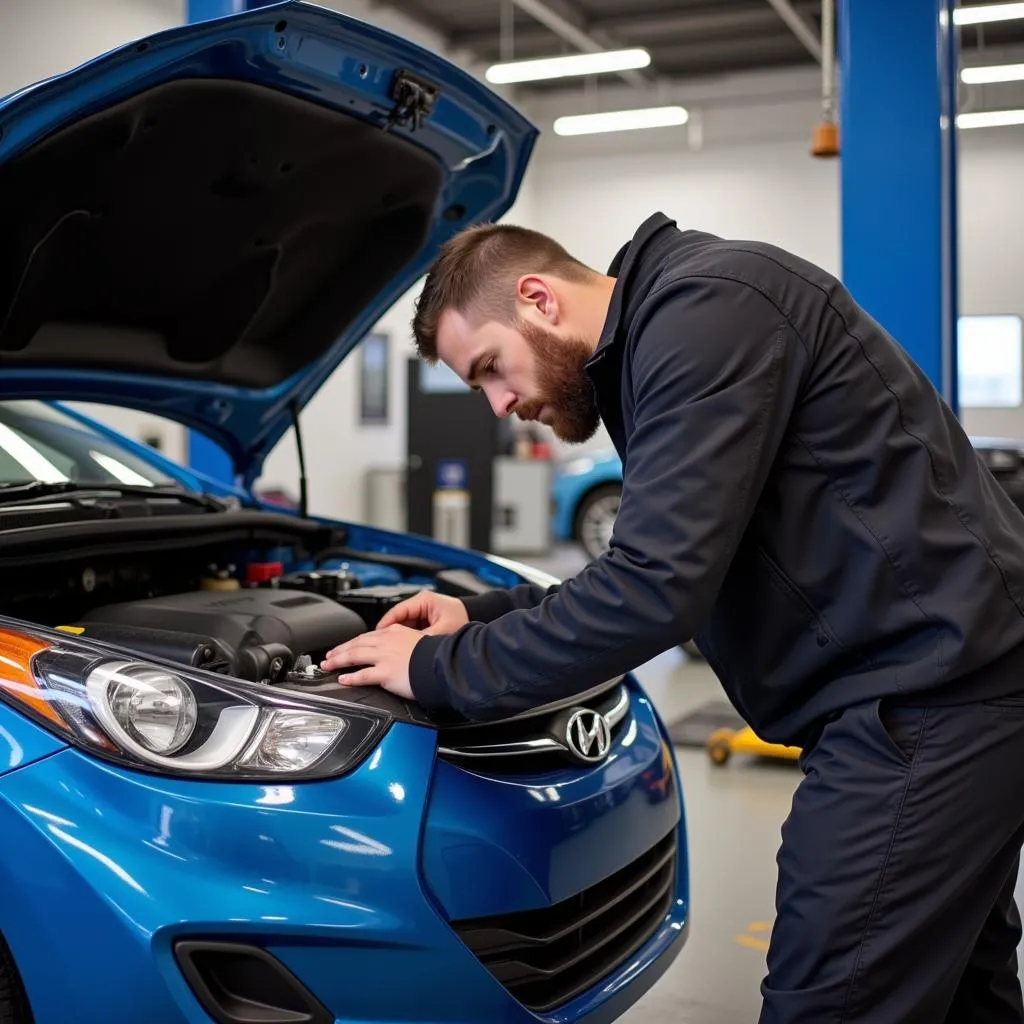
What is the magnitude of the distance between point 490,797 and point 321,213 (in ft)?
4.61

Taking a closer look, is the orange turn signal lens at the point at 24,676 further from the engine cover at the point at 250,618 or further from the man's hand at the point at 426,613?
the man's hand at the point at 426,613

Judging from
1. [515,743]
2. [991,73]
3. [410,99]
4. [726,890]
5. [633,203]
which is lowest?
[726,890]

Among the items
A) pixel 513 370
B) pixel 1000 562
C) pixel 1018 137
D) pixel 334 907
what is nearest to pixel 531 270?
pixel 513 370

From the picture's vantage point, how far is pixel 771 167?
13.5 m

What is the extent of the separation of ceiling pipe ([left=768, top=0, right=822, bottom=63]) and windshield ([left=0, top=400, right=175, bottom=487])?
30.4ft

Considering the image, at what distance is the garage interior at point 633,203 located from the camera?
5.33 meters

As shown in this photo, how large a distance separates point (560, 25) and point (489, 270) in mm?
10175

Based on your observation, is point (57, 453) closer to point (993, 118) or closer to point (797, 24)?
point (797, 24)

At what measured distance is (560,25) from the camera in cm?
1095

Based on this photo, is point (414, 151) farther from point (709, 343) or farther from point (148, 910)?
point (148, 910)

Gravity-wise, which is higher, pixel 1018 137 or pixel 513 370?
pixel 1018 137

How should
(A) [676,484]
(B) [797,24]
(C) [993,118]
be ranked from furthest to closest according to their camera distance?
(C) [993,118] < (B) [797,24] < (A) [676,484]

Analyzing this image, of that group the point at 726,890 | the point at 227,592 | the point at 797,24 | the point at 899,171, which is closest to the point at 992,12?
the point at 797,24

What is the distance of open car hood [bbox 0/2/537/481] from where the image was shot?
74.6 inches
